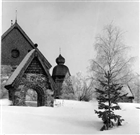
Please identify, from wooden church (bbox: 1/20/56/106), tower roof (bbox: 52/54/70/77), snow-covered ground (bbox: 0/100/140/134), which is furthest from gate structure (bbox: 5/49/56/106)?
tower roof (bbox: 52/54/70/77)

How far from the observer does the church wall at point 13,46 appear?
76.1 feet

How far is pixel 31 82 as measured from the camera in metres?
15.2

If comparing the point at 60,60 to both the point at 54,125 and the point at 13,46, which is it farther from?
the point at 54,125

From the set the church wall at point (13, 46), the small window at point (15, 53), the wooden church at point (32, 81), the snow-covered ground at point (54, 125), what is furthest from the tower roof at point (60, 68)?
the snow-covered ground at point (54, 125)

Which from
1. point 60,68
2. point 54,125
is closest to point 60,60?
point 60,68

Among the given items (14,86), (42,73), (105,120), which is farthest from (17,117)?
(42,73)

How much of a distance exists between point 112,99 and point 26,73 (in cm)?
703

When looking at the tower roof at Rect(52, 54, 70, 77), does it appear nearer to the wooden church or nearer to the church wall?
the church wall

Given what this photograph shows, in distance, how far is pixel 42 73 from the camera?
15.6m

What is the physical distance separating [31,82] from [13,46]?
9526mm

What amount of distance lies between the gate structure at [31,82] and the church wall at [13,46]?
8182 millimetres

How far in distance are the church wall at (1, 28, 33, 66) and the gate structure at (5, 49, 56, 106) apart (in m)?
8.18

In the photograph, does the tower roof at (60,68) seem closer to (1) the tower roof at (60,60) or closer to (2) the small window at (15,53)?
(1) the tower roof at (60,60)

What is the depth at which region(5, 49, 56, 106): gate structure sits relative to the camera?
14.6 meters
